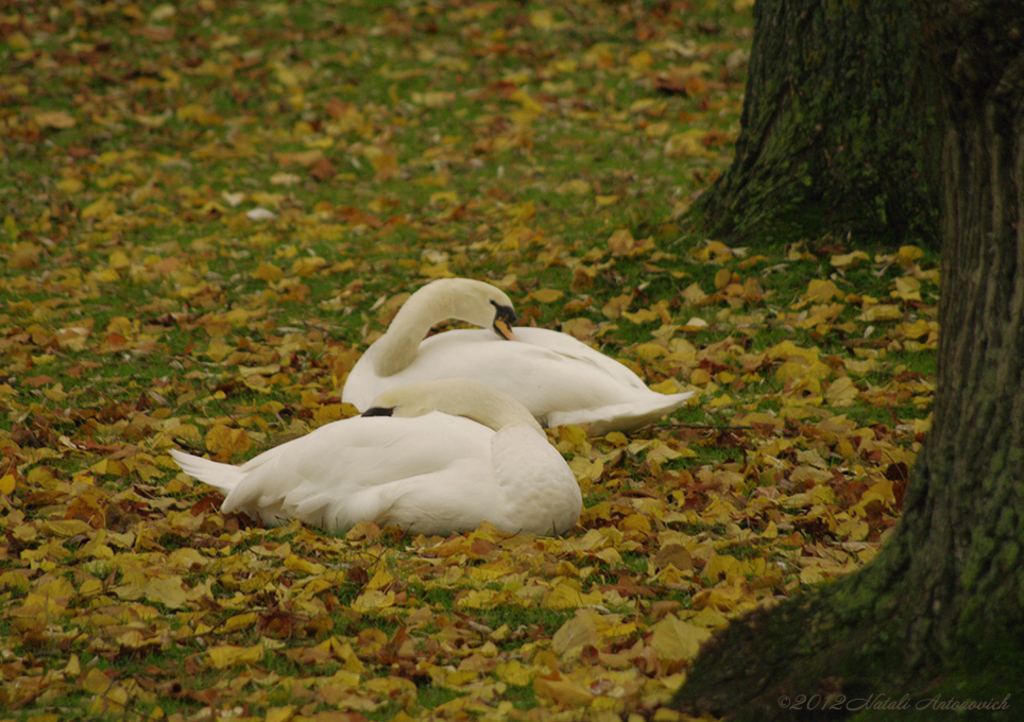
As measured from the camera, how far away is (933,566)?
248 cm

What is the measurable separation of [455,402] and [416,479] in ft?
2.25

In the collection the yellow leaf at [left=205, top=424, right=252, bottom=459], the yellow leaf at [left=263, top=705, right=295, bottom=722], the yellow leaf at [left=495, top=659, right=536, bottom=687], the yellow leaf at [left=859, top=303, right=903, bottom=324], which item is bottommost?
the yellow leaf at [left=205, top=424, right=252, bottom=459]

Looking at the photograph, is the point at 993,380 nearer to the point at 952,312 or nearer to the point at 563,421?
the point at 952,312

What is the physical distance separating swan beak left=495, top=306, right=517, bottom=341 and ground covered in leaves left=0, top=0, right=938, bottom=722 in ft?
2.78

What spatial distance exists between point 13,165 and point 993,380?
1034 centimetres

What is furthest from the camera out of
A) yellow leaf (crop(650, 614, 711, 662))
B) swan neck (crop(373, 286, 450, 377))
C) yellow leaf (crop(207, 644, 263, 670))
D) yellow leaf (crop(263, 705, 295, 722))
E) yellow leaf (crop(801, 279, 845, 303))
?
yellow leaf (crop(801, 279, 845, 303))

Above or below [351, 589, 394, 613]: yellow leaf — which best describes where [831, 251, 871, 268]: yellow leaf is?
above

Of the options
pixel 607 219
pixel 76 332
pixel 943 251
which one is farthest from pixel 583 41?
pixel 943 251

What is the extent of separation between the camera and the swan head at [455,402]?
4.57m

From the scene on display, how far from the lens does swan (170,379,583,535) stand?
397cm

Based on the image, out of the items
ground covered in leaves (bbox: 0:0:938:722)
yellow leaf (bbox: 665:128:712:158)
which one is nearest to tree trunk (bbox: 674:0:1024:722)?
ground covered in leaves (bbox: 0:0:938:722)

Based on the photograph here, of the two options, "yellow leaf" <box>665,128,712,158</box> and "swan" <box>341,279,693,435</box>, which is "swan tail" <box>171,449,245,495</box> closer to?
"swan" <box>341,279,693,435</box>

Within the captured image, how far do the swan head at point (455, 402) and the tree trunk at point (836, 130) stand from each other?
3.19m

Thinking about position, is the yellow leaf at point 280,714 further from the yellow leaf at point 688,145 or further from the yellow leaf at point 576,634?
the yellow leaf at point 688,145
